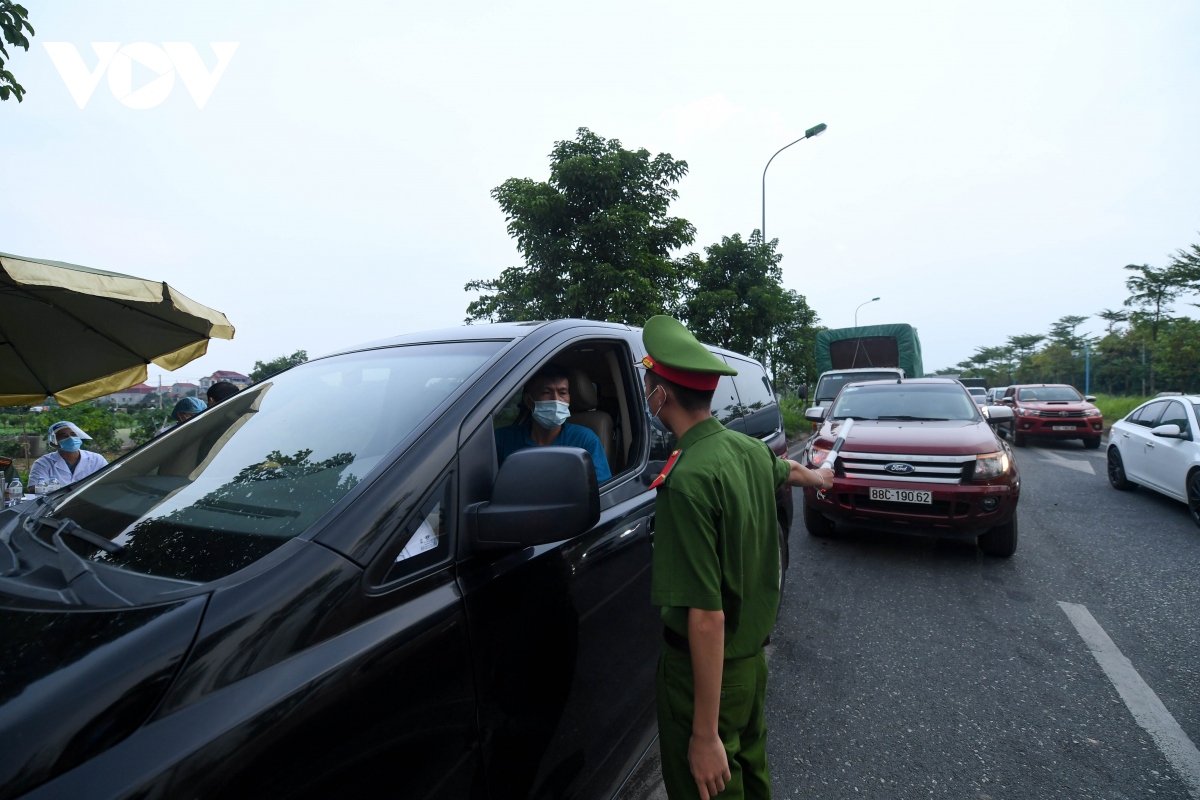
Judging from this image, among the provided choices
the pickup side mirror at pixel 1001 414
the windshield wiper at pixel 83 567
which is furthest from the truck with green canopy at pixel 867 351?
the windshield wiper at pixel 83 567

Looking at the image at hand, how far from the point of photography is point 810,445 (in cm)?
604

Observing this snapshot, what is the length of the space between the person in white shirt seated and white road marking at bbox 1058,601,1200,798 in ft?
24.1

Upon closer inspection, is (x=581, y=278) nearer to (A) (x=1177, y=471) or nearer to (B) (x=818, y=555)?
(B) (x=818, y=555)

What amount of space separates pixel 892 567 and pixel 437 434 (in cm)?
473

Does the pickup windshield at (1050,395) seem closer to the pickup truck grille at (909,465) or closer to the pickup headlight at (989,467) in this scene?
the pickup headlight at (989,467)

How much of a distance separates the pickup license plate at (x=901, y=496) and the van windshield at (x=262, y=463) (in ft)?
13.9

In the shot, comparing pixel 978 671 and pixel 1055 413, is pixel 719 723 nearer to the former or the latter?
pixel 978 671

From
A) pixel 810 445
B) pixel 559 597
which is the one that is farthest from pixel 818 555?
pixel 559 597

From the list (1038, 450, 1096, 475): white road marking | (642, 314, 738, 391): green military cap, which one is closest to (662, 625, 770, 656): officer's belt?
(642, 314, 738, 391): green military cap

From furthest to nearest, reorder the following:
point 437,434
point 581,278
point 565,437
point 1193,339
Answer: point 1193,339 < point 581,278 < point 565,437 < point 437,434

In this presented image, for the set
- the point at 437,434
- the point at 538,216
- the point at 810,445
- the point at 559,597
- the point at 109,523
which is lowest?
the point at 810,445

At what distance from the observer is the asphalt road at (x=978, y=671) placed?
2.36 metres

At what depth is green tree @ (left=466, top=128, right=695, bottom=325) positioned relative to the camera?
391 inches

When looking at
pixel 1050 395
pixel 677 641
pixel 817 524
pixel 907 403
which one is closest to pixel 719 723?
Answer: pixel 677 641
